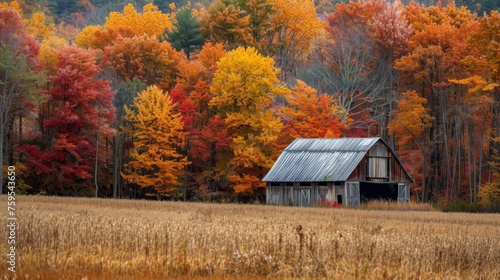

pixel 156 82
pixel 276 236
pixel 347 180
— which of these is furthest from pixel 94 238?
pixel 156 82

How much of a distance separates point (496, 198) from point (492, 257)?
37.9 meters

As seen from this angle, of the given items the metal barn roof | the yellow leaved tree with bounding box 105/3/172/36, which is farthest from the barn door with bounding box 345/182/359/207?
the yellow leaved tree with bounding box 105/3/172/36

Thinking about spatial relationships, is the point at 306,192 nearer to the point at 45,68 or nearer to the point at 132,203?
the point at 132,203

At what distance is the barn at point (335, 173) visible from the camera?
2141 inches

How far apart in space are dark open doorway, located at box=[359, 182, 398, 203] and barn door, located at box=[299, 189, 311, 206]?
431cm

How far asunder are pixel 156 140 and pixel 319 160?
12161mm

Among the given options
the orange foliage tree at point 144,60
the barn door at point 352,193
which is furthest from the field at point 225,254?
the orange foliage tree at point 144,60

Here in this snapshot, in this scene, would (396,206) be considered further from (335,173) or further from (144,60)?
(144,60)

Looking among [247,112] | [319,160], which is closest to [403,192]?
[319,160]

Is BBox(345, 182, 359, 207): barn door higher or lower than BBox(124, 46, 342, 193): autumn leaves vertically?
lower

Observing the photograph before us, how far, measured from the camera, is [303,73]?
247 feet

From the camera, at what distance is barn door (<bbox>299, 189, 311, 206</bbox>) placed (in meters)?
55.2

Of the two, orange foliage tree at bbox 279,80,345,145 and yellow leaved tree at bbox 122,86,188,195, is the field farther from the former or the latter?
orange foliage tree at bbox 279,80,345,145

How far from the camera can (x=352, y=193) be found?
54031 millimetres
